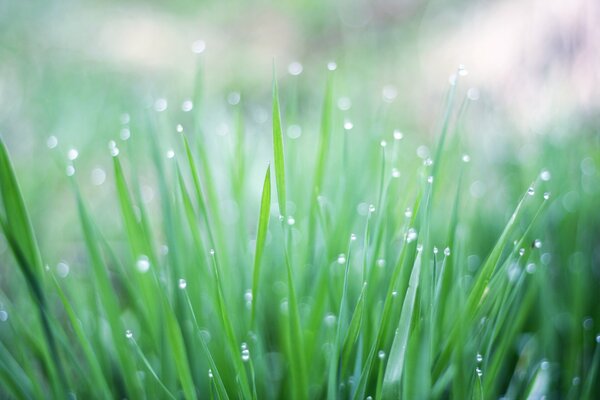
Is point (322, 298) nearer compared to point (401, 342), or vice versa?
point (401, 342)

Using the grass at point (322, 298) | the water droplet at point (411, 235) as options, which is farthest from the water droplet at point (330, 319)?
the water droplet at point (411, 235)

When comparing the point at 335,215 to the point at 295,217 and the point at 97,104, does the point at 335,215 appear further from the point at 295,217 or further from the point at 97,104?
the point at 97,104

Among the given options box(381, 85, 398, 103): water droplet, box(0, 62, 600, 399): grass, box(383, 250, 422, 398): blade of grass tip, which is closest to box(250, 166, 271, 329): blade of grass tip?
box(0, 62, 600, 399): grass

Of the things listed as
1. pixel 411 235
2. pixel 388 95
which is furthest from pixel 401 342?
pixel 388 95

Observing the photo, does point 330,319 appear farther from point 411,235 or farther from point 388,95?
point 388,95

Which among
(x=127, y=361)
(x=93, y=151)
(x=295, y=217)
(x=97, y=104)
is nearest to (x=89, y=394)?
(x=127, y=361)

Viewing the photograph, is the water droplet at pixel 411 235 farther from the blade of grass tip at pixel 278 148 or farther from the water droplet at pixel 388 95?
the water droplet at pixel 388 95

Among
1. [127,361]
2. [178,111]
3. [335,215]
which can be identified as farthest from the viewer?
[178,111]

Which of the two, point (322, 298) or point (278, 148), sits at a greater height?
point (278, 148)
